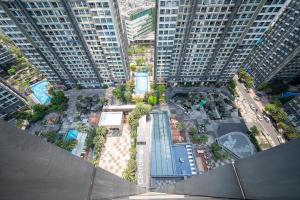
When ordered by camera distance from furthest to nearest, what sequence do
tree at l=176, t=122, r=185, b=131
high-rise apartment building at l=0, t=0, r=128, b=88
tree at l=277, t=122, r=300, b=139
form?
tree at l=176, t=122, r=185, b=131 → tree at l=277, t=122, r=300, b=139 → high-rise apartment building at l=0, t=0, r=128, b=88

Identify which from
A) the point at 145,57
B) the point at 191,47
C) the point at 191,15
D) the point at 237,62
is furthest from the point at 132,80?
the point at 237,62

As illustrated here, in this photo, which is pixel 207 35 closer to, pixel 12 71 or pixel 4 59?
pixel 12 71

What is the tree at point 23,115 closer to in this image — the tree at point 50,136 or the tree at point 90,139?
the tree at point 50,136

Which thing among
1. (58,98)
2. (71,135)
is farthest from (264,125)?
(58,98)

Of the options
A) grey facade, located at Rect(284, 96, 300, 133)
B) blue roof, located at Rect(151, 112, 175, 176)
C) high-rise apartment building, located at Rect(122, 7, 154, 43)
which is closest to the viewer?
blue roof, located at Rect(151, 112, 175, 176)

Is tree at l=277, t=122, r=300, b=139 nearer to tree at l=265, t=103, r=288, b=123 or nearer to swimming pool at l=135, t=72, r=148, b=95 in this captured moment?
tree at l=265, t=103, r=288, b=123

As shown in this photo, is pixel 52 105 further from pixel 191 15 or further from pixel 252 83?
pixel 252 83

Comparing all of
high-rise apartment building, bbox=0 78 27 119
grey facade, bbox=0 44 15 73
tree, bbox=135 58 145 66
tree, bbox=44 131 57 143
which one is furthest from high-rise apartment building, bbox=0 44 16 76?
Result: tree, bbox=135 58 145 66
